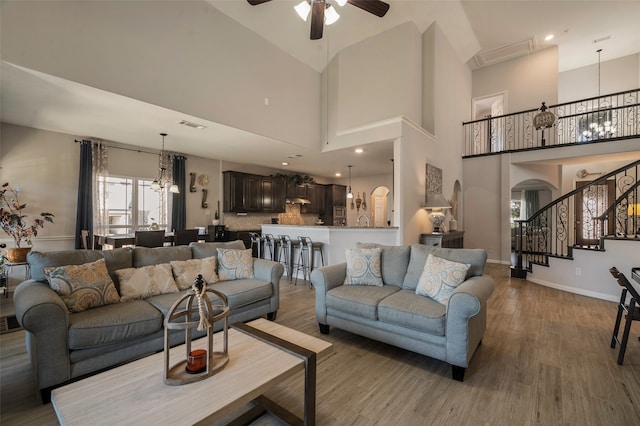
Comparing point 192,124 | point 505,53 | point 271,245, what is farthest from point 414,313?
point 505,53

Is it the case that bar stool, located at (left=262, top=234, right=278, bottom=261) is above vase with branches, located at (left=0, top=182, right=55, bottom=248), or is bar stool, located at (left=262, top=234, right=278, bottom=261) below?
below

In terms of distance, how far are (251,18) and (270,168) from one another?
4393mm

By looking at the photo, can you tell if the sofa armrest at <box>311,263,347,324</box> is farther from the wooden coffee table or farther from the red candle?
→ the red candle

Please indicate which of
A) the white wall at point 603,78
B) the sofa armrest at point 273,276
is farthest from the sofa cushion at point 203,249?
the white wall at point 603,78

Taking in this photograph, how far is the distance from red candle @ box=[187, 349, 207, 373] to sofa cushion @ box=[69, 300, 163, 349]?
1.10m

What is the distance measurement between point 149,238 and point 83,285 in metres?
2.56

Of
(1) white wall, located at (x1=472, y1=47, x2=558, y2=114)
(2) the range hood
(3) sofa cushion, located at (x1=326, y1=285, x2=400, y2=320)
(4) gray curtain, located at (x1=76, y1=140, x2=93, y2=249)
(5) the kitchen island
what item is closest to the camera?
(3) sofa cushion, located at (x1=326, y1=285, x2=400, y2=320)

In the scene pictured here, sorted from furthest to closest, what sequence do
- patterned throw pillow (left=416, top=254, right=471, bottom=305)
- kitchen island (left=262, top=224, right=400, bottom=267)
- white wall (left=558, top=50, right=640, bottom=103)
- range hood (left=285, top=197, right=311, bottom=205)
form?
1. range hood (left=285, top=197, right=311, bottom=205)
2. white wall (left=558, top=50, right=640, bottom=103)
3. kitchen island (left=262, top=224, right=400, bottom=267)
4. patterned throw pillow (left=416, top=254, right=471, bottom=305)

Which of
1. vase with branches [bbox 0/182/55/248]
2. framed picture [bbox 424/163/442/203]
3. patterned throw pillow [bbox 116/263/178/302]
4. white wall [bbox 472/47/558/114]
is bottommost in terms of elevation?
patterned throw pillow [bbox 116/263/178/302]

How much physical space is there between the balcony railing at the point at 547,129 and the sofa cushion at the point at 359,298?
6491 mm

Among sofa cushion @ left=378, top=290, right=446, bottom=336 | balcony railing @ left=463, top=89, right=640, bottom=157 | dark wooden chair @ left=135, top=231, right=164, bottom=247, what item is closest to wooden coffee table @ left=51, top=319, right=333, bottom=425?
sofa cushion @ left=378, top=290, right=446, bottom=336

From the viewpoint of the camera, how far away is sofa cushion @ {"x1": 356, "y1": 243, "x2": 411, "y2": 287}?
3.18 meters

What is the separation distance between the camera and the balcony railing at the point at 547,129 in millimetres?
7312

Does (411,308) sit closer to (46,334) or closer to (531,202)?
(46,334)
